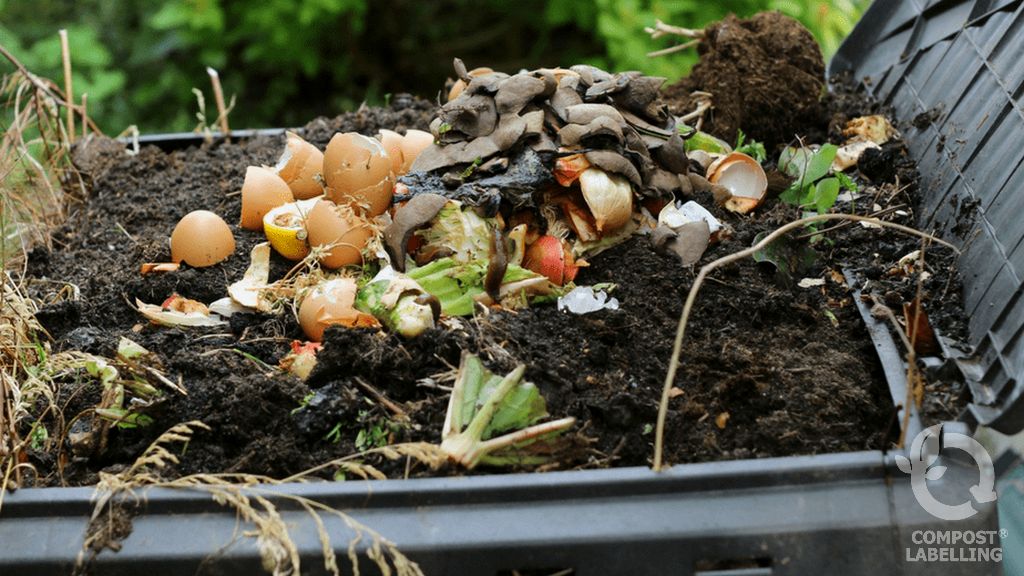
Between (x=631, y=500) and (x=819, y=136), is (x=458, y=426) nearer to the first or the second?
(x=631, y=500)

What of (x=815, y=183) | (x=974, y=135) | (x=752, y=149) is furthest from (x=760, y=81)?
(x=974, y=135)

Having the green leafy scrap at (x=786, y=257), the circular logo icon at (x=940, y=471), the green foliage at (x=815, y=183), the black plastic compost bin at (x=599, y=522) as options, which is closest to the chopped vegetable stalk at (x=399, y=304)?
the black plastic compost bin at (x=599, y=522)

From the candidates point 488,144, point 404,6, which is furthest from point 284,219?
point 404,6

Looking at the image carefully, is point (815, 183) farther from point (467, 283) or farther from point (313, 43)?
point (313, 43)

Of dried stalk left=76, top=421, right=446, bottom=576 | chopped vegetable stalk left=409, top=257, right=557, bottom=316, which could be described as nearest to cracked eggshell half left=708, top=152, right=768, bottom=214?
chopped vegetable stalk left=409, top=257, right=557, bottom=316

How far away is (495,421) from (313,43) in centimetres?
314

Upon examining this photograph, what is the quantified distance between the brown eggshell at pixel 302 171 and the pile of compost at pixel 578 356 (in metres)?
0.13

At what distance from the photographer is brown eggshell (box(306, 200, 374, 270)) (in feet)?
5.61

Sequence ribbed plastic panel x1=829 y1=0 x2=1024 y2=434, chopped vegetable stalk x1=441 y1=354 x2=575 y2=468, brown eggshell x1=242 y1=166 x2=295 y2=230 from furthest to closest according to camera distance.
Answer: brown eggshell x1=242 y1=166 x2=295 y2=230 → ribbed plastic panel x1=829 y1=0 x2=1024 y2=434 → chopped vegetable stalk x1=441 y1=354 x2=575 y2=468

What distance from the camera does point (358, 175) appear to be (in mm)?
1765

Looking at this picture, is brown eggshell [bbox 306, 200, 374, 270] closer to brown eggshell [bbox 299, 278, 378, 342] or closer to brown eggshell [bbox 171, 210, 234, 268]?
brown eggshell [bbox 299, 278, 378, 342]

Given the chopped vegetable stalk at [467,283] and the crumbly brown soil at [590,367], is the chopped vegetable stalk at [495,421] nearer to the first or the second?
the crumbly brown soil at [590,367]

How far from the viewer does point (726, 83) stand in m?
2.23

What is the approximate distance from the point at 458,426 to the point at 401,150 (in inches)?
32.8
